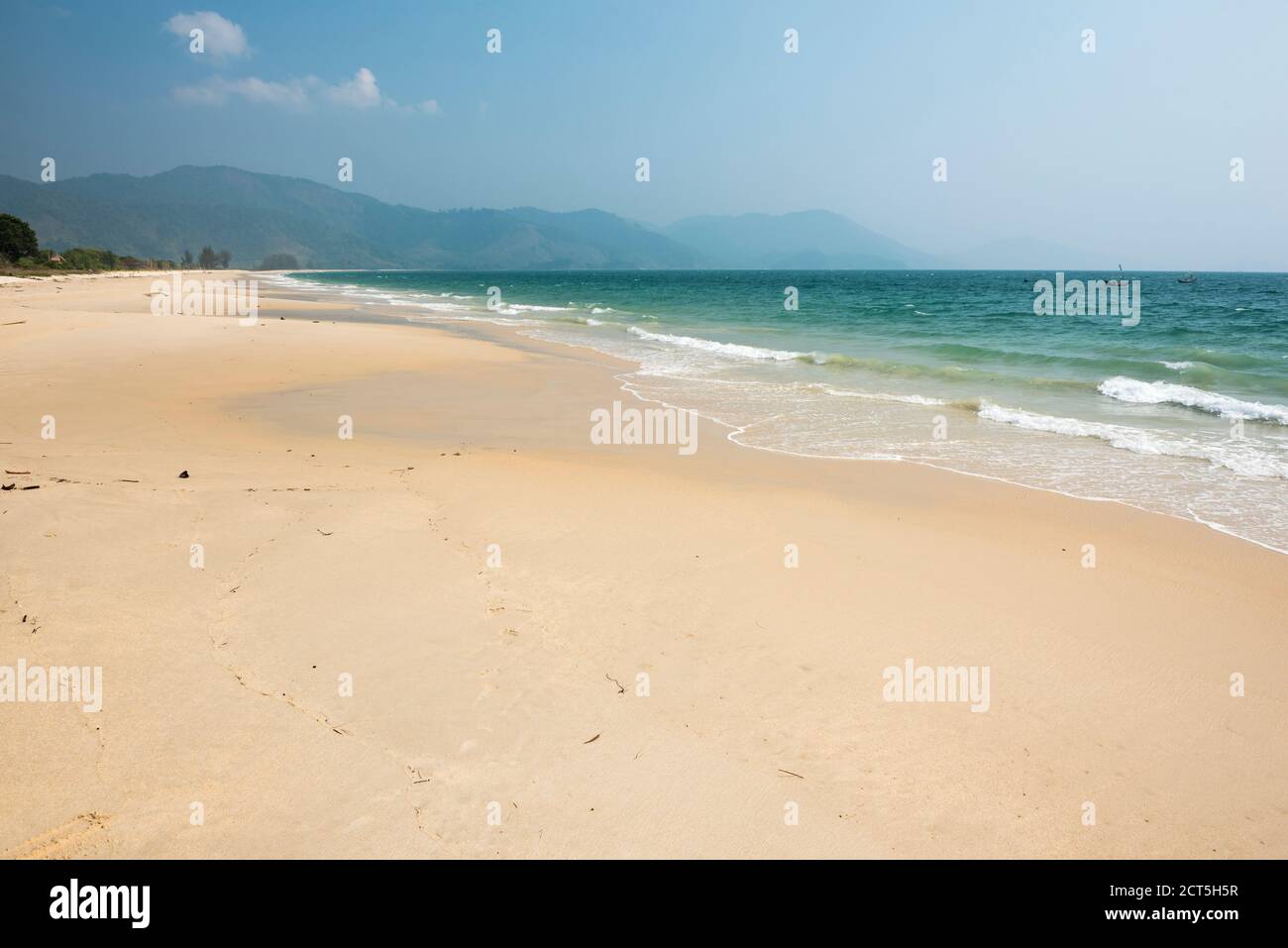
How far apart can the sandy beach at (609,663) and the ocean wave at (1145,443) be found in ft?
10.4

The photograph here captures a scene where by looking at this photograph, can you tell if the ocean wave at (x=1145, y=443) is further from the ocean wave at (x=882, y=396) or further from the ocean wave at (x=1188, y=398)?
the ocean wave at (x=1188, y=398)

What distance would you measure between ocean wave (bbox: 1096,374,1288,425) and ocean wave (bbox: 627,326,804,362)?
8.30 metres

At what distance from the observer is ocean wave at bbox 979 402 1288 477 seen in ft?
29.6

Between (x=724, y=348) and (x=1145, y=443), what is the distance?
13891 millimetres

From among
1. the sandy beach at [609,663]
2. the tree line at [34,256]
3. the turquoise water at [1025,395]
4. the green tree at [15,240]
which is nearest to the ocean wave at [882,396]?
the turquoise water at [1025,395]

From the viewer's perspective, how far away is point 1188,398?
13617 millimetres

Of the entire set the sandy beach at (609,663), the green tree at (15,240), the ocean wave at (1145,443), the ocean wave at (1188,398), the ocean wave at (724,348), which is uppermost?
the green tree at (15,240)

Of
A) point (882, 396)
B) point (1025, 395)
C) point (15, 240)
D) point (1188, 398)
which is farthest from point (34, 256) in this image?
point (1188, 398)

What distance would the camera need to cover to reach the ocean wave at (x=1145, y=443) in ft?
29.6

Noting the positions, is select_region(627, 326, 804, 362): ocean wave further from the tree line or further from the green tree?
the green tree

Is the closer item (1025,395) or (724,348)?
(1025,395)

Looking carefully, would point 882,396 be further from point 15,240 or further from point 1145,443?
point 15,240
